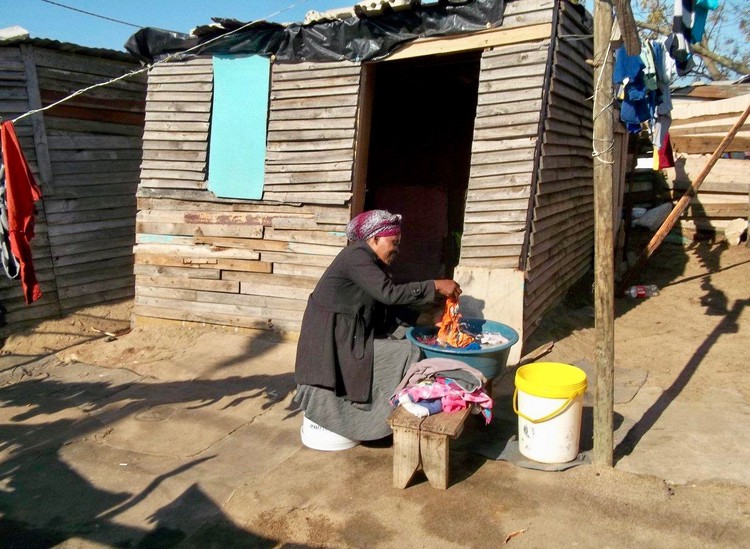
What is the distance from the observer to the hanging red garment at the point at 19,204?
5.52 m

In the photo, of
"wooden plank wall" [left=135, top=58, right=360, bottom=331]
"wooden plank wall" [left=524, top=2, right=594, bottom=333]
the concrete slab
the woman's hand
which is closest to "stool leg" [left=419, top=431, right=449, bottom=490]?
the woman's hand

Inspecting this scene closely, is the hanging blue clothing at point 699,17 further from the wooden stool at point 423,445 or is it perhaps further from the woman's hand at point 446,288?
the wooden stool at point 423,445

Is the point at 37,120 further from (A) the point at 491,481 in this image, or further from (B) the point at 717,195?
(B) the point at 717,195

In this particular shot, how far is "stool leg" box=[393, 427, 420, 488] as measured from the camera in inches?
169

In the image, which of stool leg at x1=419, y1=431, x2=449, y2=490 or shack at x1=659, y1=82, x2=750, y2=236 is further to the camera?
shack at x1=659, y1=82, x2=750, y2=236

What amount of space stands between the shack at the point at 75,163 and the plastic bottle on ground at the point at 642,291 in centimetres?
802

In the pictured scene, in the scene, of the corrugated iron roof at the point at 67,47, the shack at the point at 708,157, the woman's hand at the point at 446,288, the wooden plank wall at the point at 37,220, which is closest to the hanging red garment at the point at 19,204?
the woman's hand at the point at 446,288

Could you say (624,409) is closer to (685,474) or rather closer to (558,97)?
(685,474)

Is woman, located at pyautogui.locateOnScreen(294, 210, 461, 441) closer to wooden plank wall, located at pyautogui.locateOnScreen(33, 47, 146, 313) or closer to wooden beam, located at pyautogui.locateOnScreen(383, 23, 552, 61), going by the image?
wooden beam, located at pyautogui.locateOnScreen(383, 23, 552, 61)

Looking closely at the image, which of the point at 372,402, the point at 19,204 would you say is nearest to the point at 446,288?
the point at 372,402

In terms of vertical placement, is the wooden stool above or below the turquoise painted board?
below

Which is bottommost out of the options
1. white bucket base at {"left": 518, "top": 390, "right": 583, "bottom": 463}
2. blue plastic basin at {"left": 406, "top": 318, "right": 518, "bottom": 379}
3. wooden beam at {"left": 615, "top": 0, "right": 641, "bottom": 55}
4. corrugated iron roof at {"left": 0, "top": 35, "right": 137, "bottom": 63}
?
white bucket base at {"left": 518, "top": 390, "right": 583, "bottom": 463}

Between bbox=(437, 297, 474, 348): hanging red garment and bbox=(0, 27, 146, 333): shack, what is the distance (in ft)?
22.5

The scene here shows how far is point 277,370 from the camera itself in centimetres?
725
